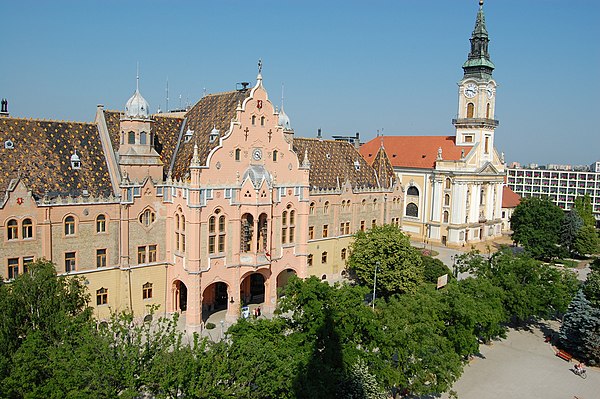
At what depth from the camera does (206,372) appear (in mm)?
25766

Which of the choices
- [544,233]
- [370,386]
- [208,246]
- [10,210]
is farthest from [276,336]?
[544,233]

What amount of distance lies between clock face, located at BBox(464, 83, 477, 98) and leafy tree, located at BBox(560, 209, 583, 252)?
2609 centimetres

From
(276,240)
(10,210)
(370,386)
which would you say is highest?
(10,210)

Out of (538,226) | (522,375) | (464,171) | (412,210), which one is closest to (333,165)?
(522,375)

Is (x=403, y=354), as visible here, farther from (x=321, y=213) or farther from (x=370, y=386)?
(x=321, y=213)

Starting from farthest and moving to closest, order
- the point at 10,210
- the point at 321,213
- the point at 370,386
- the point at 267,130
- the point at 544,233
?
the point at 544,233, the point at 321,213, the point at 267,130, the point at 10,210, the point at 370,386

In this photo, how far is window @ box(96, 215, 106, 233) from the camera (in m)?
43.5

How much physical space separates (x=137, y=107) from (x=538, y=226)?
63.9 m

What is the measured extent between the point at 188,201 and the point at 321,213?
1934 centimetres

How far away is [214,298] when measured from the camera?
51.2 meters

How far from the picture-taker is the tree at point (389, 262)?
5275 centimetres

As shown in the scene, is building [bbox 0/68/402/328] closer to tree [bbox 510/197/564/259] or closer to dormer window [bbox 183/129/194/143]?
dormer window [bbox 183/129/194/143]

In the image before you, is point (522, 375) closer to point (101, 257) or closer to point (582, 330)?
point (582, 330)

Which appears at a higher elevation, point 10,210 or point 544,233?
point 10,210
